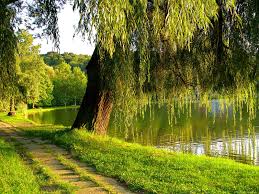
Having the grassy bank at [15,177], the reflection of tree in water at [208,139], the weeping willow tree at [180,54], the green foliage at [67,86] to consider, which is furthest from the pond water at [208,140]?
the green foliage at [67,86]

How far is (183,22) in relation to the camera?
14.8 feet

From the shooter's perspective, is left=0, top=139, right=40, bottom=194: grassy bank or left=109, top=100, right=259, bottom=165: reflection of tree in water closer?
left=0, top=139, right=40, bottom=194: grassy bank

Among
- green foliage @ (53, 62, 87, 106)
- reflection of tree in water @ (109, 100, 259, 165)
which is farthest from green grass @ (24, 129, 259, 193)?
green foliage @ (53, 62, 87, 106)

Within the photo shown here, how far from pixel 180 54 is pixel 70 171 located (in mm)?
4114

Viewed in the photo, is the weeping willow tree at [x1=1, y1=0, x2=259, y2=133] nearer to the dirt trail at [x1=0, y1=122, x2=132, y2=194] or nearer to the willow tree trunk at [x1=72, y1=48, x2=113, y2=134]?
the willow tree trunk at [x1=72, y1=48, x2=113, y2=134]

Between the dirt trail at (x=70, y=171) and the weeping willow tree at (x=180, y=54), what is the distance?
1997 millimetres

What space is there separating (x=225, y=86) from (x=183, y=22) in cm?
618

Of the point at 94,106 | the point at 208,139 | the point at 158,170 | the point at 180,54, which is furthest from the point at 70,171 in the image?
the point at 208,139

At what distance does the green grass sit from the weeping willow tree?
1297mm

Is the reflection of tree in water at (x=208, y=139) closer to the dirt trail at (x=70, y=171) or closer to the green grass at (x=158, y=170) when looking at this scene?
the green grass at (x=158, y=170)

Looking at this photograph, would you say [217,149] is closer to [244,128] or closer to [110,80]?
[244,128]

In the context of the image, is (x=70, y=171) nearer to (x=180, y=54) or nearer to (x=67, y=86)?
(x=180, y=54)

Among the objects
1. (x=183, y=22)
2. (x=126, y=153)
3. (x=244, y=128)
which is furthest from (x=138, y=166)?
(x=244, y=128)

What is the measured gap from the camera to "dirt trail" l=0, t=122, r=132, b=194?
7.54 m
